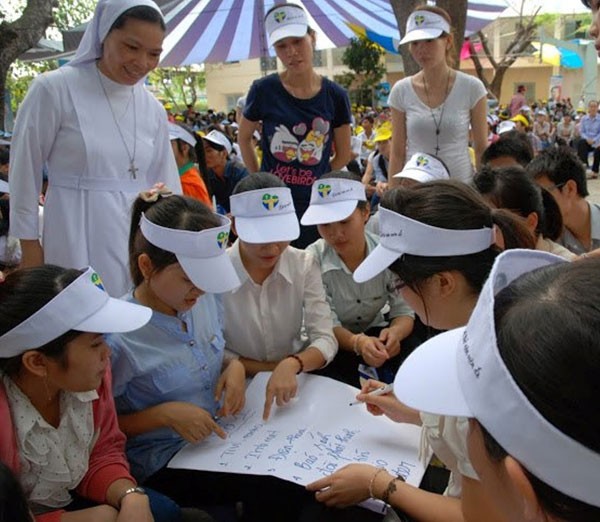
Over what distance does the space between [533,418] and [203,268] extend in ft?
3.39

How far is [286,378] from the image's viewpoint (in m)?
1.58

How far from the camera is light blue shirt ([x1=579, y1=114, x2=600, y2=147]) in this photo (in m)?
10.9

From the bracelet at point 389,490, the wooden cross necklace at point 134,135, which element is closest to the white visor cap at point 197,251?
the wooden cross necklace at point 134,135

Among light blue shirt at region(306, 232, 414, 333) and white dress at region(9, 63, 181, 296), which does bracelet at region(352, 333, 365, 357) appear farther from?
white dress at region(9, 63, 181, 296)

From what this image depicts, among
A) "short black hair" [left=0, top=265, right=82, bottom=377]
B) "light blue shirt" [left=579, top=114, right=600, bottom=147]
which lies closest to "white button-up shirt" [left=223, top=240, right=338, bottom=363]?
"short black hair" [left=0, top=265, right=82, bottom=377]

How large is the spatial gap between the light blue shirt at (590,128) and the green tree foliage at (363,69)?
7647mm

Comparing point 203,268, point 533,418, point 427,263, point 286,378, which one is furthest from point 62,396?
point 533,418

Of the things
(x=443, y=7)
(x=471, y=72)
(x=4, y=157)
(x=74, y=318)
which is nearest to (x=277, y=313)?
(x=74, y=318)

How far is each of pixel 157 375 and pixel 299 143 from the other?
1435 millimetres

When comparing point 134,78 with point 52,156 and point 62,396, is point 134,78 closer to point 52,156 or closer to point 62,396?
point 52,156

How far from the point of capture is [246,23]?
8.02m

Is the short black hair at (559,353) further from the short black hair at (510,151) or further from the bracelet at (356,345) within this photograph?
the short black hair at (510,151)

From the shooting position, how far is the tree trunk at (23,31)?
565 centimetres

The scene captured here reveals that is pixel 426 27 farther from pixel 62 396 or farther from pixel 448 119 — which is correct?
pixel 62 396
